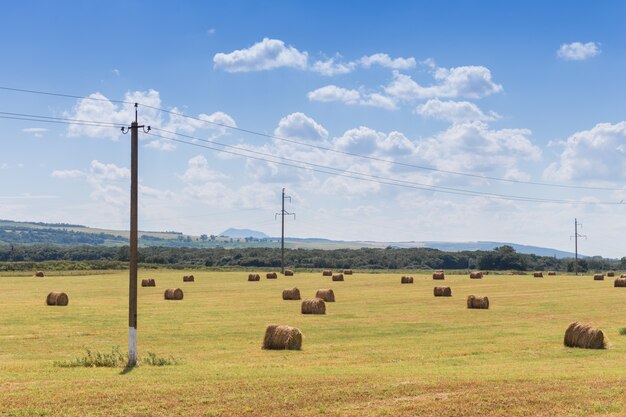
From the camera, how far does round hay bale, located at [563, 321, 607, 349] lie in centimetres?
3008

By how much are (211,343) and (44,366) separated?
8.48 meters

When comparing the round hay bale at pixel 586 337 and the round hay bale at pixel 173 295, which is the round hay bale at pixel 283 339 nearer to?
the round hay bale at pixel 586 337

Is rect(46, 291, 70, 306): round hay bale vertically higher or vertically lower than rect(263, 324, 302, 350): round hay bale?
lower

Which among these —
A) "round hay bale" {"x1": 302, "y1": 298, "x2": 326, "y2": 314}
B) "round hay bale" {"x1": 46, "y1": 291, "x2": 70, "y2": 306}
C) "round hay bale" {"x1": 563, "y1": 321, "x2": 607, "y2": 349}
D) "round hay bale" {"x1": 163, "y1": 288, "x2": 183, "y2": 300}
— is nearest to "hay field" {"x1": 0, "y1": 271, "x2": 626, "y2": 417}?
"round hay bale" {"x1": 563, "y1": 321, "x2": 607, "y2": 349}

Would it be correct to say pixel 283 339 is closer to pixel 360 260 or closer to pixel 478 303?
pixel 478 303

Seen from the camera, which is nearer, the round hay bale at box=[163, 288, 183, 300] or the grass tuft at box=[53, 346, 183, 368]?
the grass tuft at box=[53, 346, 183, 368]

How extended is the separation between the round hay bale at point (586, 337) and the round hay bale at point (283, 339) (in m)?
10.9

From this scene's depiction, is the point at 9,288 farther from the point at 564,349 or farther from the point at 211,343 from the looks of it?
the point at 564,349

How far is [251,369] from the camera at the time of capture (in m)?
23.8

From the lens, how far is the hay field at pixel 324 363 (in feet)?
58.5

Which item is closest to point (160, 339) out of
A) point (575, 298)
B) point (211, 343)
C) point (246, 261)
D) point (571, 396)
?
point (211, 343)

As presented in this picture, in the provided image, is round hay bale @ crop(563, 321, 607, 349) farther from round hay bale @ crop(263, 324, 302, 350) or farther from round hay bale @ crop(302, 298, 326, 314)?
round hay bale @ crop(302, 298, 326, 314)

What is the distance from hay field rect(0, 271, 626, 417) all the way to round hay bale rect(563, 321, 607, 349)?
0.84 m

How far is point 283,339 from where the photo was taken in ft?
96.7
